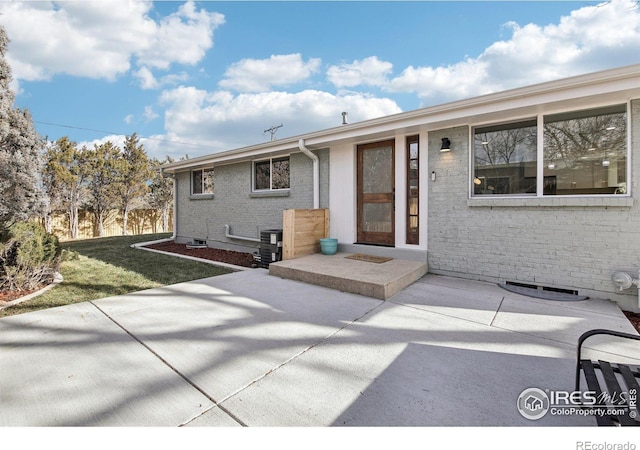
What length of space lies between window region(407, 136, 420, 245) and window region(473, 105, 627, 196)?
1.04 metres

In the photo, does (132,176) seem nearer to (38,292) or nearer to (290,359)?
(38,292)

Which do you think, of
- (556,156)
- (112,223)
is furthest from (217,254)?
(112,223)

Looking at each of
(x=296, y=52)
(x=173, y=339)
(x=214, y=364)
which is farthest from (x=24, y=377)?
(x=296, y=52)

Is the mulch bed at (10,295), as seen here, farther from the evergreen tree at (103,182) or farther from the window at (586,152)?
the evergreen tree at (103,182)

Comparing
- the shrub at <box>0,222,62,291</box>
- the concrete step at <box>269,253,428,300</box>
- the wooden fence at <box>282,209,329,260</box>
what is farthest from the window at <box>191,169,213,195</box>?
the concrete step at <box>269,253,428,300</box>

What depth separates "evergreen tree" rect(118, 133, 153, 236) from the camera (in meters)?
15.3

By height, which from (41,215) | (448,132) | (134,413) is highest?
(448,132)

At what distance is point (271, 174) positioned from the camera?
26.5 ft

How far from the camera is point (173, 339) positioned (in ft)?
9.36

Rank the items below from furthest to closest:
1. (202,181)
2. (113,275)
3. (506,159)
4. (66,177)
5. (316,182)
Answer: (66,177)
(202,181)
(316,182)
(113,275)
(506,159)

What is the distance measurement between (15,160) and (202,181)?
4977 millimetres

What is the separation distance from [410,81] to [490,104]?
16.7 feet

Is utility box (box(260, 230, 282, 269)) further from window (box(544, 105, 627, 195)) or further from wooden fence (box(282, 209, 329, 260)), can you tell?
window (box(544, 105, 627, 195))

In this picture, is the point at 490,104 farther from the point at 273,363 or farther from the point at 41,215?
the point at 41,215
